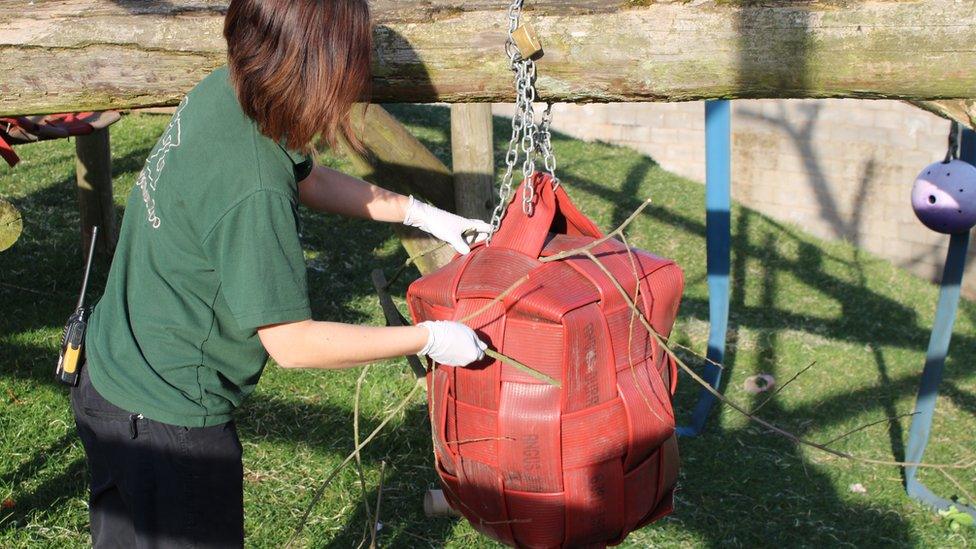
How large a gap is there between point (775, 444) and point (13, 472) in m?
3.24

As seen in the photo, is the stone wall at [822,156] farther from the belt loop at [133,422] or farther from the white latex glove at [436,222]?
the belt loop at [133,422]

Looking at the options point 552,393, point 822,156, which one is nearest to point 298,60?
point 552,393

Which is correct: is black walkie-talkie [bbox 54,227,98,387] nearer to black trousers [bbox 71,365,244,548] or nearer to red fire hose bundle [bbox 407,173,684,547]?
black trousers [bbox 71,365,244,548]

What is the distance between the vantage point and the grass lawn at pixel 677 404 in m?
3.68

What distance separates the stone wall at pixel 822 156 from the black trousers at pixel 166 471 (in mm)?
7262

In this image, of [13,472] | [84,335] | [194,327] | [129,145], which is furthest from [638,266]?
[129,145]

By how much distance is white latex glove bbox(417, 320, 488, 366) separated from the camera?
1940mm

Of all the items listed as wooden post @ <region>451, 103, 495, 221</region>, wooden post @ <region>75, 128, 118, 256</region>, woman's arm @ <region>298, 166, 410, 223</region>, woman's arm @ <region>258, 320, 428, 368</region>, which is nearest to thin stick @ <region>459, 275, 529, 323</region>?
woman's arm @ <region>258, 320, 428, 368</region>

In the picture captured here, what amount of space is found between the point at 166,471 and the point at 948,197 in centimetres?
322

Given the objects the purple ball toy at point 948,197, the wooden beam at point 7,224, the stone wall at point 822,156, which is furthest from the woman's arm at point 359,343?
the stone wall at point 822,156

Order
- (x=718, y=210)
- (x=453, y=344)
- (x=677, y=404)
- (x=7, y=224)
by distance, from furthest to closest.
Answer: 1. (x=677, y=404)
2. (x=718, y=210)
3. (x=7, y=224)
4. (x=453, y=344)

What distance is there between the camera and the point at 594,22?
7.29 ft

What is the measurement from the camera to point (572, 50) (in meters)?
2.24

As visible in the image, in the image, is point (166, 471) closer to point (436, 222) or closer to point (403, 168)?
point (436, 222)
